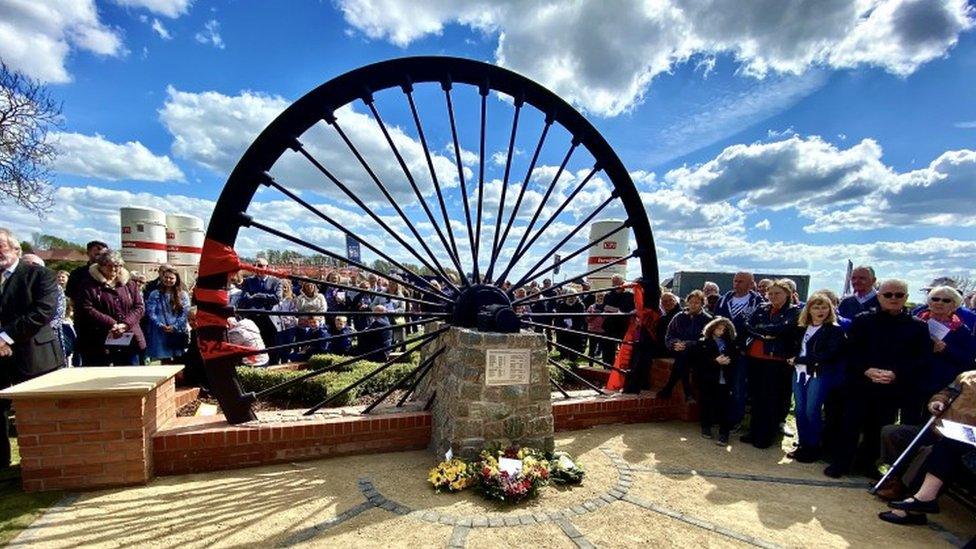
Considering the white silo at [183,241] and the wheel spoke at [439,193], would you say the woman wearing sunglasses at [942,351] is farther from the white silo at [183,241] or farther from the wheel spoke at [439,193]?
the white silo at [183,241]

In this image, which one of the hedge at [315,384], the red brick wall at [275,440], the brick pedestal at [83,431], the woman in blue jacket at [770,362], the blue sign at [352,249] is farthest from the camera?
the blue sign at [352,249]

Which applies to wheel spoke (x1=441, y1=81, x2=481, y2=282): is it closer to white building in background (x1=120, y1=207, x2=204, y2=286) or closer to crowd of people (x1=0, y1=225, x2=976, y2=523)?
crowd of people (x1=0, y1=225, x2=976, y2=523)

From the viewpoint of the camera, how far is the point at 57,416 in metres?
3.13

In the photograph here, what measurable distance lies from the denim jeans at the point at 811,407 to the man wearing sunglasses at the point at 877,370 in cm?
23

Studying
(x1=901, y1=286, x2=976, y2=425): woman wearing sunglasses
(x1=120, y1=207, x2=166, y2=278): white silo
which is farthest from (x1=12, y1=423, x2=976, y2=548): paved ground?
(x1=120, y1=207, x2=166, y2=278): white silo

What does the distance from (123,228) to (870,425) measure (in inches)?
698

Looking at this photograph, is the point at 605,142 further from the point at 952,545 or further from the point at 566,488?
the point at 952,545

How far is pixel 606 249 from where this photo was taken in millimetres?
13914

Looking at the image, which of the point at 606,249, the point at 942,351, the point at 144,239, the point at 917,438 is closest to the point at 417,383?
the point at 917,438

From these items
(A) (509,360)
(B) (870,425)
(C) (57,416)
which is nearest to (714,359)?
(B) (870,425)

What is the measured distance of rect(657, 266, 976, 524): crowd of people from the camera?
11.9ft

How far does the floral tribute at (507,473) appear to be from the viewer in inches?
128

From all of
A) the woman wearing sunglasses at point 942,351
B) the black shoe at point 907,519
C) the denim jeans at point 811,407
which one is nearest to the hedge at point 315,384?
the denim jeans at point 811,407

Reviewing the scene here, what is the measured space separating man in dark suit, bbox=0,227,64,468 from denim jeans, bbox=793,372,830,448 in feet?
22.8
